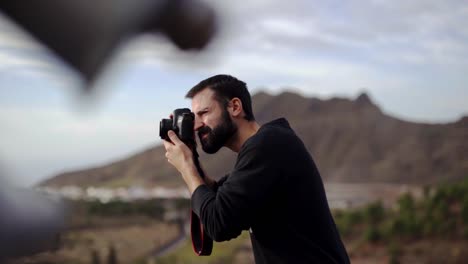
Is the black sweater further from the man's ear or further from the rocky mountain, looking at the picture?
the rocky mountain

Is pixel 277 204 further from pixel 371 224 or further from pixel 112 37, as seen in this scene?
pixel 371 224

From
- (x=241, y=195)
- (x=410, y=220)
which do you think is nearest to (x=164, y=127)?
(x=241, y=195)

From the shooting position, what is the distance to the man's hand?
1.50 m

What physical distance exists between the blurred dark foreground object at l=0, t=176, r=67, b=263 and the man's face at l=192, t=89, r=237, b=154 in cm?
126

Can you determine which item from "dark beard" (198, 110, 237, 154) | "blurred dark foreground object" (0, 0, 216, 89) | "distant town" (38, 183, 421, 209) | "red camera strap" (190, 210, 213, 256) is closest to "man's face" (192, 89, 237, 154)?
"dark beard" (198, 110, 237, 154)

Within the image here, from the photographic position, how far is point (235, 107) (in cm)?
153

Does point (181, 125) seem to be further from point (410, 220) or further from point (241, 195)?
point (410, 220)

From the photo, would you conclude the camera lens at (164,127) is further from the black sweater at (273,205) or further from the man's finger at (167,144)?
the black sweater at (273,205)

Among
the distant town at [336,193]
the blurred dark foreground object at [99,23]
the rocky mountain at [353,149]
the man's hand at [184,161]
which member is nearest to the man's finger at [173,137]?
the man's hand at [184,161]

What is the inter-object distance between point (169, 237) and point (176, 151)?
437 inches

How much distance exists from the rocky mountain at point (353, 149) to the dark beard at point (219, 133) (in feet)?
56.8

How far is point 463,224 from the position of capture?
36.9 feet

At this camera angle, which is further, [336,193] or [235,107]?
[336,193]

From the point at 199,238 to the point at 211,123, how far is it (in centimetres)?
28
